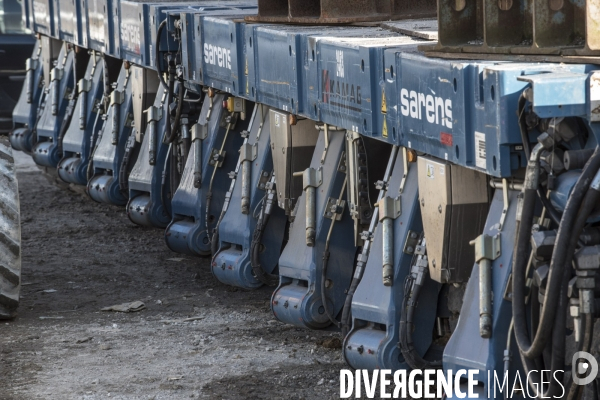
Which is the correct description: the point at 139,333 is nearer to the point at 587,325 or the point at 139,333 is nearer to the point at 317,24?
the point at 317,24

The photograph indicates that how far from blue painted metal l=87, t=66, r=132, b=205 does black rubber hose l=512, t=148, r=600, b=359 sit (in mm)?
6146

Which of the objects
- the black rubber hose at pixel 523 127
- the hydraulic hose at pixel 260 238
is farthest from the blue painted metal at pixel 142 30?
the black rubber hose at pixel 523 127

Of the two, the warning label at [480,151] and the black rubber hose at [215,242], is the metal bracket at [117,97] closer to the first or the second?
the black rubber hose at [215,242]

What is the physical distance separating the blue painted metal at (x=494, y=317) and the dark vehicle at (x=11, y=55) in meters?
9.76

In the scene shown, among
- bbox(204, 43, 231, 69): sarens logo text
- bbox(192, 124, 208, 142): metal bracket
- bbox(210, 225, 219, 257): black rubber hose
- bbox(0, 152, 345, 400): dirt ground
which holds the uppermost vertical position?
bbox(204, 43, 231, 69): sarens logo text

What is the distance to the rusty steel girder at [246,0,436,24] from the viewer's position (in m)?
6.95

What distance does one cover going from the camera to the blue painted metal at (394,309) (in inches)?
A: 215

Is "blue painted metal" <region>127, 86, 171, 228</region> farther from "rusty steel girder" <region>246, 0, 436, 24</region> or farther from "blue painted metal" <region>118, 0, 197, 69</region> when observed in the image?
"rusty steel girder" <region>246, 0, 436, 24</region>

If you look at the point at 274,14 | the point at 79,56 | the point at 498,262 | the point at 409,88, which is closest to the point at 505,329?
the point at 498,262

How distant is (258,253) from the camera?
7.41 m

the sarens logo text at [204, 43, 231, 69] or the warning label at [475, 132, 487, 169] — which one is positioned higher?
the sarens logo text at [204, 43, 231, 69]

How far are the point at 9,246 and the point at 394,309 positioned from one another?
228 cm

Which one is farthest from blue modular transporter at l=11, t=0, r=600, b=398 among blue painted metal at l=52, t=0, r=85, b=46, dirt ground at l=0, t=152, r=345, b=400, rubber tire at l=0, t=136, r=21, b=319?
blue painted metal at l=52, t=0, r=85, b=46

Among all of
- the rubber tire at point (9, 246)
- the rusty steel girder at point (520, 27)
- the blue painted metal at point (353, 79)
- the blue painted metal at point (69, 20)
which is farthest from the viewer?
the blue painted metal at point (69, 20)
